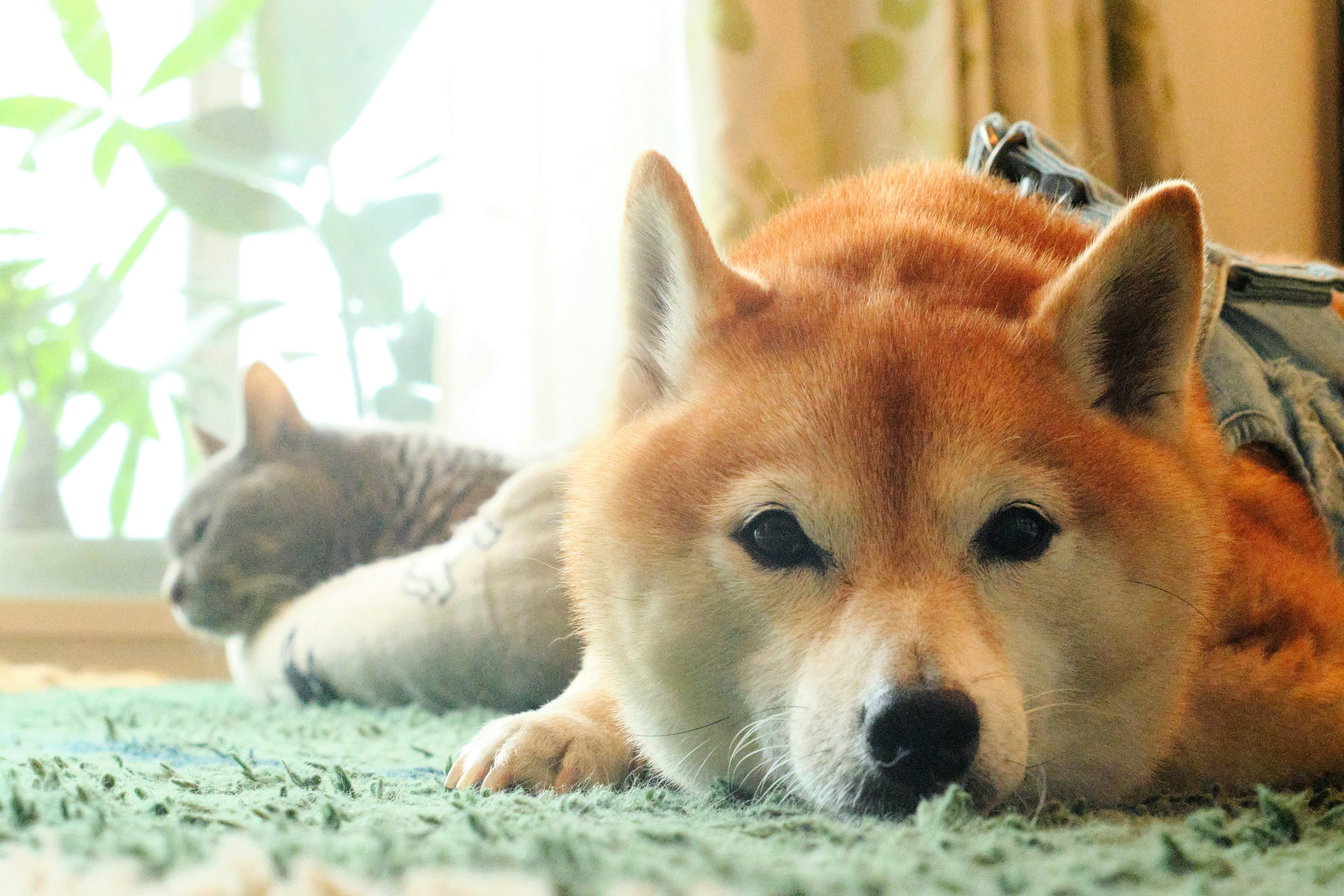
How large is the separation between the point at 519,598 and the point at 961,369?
873 mm

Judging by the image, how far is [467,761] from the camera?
1.06 meters

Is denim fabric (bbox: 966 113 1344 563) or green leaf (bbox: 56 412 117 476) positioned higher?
denim fabric (bbox: 966 113 1344 563)

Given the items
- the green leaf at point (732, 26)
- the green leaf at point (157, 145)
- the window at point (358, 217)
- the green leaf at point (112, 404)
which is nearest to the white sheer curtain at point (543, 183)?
the window at point (358, 217)

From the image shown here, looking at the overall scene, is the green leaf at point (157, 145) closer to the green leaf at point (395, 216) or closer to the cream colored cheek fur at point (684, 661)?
the green leaf at point (395, 216)

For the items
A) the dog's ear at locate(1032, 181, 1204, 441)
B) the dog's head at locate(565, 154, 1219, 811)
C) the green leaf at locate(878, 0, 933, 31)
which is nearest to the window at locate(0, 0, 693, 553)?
the green leaf at locate(878, 0, 933, 31)

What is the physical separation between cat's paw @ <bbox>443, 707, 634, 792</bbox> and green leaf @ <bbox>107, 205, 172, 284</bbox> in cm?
235

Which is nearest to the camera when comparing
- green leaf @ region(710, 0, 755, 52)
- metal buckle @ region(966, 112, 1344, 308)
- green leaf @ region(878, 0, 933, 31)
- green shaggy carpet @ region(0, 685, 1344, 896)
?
green shaggy carpet @ region(0, 685, 1344, 896)

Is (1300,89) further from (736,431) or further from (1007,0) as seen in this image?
(736,431)

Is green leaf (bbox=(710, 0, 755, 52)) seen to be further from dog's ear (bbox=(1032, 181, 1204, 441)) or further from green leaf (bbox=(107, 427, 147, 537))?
green leaf (bbox=(107, 427, 147, 537))

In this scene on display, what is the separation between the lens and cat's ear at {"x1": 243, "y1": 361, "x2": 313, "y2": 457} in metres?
2.47

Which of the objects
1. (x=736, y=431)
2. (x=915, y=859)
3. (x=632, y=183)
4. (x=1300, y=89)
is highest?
(x=1300, y=89)

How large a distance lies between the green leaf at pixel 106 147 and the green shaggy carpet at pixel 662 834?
2.36 m

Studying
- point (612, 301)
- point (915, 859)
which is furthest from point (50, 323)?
point (915, 859)

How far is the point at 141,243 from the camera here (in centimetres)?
298
